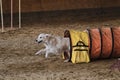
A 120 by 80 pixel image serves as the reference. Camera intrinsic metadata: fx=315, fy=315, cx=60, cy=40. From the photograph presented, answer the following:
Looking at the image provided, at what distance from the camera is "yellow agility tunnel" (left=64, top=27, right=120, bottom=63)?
4.09 meters

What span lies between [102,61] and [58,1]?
154 inches

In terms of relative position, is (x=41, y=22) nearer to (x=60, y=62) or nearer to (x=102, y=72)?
(x=60, y=62)

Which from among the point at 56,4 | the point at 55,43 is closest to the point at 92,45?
the point at 55,43

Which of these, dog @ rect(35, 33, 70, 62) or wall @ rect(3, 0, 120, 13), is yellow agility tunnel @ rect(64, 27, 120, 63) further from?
wall @ rect(3, 0, 120, 13)

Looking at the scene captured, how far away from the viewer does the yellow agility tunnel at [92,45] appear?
409cm

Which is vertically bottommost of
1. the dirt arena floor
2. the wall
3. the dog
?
the dirt arena floor

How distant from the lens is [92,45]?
4.12 meters

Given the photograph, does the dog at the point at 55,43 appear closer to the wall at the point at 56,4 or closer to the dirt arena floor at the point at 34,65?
the dirt arena floor at the point at 34,65

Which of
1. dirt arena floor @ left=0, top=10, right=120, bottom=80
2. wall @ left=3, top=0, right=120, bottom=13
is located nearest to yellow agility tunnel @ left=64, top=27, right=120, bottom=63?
dirt arena floor @ left=0, top=10, right=120, bottom=80

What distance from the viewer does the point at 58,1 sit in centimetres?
790

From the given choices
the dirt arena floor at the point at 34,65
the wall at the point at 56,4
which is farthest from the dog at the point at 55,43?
the wall at the point at 56,4

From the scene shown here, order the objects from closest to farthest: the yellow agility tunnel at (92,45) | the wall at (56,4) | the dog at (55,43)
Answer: the yellow agility tunnel at (92,45), the dog at (55,43), the wall at (56,4)

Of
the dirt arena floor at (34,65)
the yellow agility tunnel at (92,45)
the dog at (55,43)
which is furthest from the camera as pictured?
the dog at (55,43)

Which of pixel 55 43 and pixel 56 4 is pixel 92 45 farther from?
pixel 56 4
